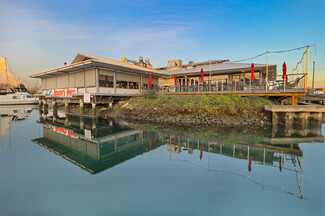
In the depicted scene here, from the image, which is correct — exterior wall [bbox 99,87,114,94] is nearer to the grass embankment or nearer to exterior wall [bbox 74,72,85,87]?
exterior wall [bbox 74,72,85,87]

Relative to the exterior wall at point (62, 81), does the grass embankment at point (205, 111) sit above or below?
below

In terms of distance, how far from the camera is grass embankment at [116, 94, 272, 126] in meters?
14.0

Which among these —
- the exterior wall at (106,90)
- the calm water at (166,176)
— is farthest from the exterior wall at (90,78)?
the calm water at (166,176)

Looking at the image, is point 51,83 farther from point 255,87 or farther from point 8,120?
point 255,87

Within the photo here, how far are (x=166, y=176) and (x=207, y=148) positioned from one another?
362 centimetres

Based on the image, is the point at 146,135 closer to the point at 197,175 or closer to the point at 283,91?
the point at 197,175

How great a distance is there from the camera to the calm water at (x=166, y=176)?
4.09 meters

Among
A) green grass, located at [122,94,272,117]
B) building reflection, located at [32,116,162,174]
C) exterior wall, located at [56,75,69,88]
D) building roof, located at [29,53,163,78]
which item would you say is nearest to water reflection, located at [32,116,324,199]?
building reflection, located at [32,116,162,174]

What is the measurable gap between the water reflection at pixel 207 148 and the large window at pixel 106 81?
24.6 feet

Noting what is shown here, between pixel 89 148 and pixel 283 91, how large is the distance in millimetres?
14180

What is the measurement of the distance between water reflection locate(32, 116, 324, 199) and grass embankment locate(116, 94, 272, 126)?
2.07 metres

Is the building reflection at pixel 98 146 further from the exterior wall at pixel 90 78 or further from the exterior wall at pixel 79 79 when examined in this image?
the exterior wall at pixel 79 79

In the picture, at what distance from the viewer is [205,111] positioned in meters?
15.1

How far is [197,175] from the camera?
5766 mm
